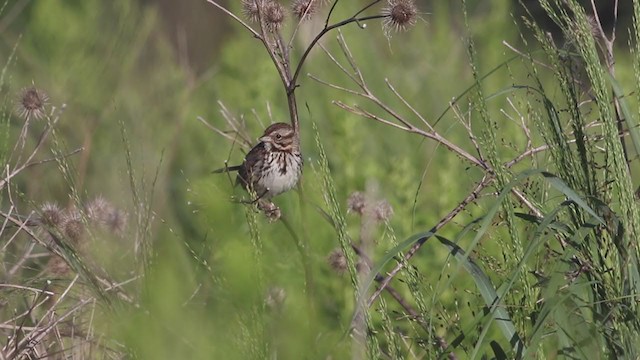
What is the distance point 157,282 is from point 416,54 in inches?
262

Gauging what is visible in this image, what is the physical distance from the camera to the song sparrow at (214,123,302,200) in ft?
12.3

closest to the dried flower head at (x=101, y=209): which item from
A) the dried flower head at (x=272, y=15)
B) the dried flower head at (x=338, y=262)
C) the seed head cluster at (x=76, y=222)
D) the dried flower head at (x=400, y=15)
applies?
the seed head cluster at (x=76, y=222)

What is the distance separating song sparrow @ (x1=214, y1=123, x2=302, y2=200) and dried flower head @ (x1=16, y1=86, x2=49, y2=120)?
888 millimetres

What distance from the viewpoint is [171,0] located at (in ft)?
35.0

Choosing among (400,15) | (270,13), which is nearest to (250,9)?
(270,13)

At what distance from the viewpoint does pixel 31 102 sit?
2.93 metres

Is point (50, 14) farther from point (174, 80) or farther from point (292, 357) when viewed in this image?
point (292, 357)

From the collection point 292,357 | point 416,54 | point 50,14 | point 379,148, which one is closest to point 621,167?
point 292,357

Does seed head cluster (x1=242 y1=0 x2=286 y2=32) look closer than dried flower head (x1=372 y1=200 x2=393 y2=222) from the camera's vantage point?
Yes

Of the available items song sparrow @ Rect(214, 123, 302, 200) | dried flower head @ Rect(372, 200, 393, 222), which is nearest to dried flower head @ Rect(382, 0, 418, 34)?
dried flower head @ Rect(372, 200, 393, 222)

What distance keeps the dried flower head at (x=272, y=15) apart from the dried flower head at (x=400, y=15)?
224 mm

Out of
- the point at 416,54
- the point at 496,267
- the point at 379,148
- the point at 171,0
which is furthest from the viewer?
the point at 171,0

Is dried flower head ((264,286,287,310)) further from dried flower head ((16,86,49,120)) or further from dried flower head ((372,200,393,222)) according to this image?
dried flower head ((16,86,49,120))

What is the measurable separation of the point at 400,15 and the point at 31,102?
1.00 metres
